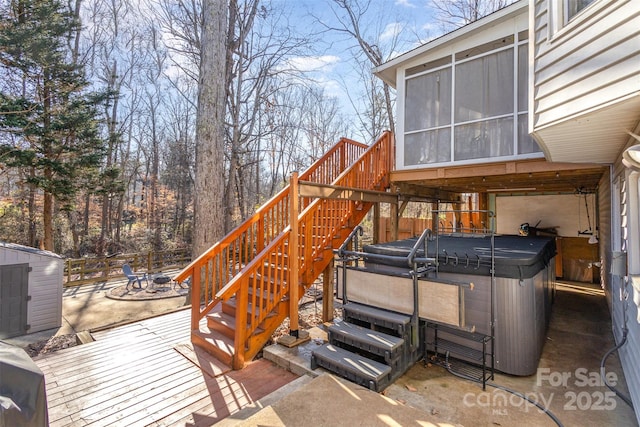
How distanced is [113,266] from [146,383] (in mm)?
9511

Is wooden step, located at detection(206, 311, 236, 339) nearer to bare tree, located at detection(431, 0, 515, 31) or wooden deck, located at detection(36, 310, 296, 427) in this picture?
wooden deck, located at detection(36, 310, 296, 427)

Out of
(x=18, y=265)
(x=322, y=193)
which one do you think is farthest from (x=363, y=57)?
(x=18, y=265)

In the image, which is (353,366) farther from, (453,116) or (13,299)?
(13,299)

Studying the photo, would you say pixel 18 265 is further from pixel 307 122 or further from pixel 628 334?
pixel 307 122

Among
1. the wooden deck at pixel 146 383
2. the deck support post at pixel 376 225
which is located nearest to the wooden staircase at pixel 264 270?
the wooden deck at pixel 146 383

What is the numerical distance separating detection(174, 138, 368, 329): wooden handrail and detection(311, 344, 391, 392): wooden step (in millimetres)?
1426

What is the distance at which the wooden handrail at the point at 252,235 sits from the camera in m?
4.25

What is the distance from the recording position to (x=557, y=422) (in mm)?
2605

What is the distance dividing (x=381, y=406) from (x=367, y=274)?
1511mm

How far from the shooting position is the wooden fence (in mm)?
9570

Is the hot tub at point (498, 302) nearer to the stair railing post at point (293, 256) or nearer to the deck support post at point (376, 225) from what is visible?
the stair railing post at point (293, 256)

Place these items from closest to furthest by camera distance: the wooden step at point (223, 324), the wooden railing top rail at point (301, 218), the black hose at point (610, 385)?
the black hose at point (610, 385) < the wooden railing top rail at point (301, 218) < the wooden step at point (223, 324)

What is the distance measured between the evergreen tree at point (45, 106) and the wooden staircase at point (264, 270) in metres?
7.67

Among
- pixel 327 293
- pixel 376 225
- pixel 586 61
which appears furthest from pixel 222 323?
pixel 586 61
